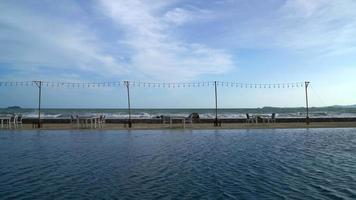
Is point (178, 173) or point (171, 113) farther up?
point (171, 113)

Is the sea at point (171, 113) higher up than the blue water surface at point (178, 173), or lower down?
higher up

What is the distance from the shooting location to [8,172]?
42.4 feet

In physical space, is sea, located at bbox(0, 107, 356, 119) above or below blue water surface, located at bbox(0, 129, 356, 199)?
above

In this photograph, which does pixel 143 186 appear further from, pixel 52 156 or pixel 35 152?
pixel 35 152

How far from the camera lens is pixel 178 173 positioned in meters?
12.9

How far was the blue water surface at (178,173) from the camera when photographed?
10.1 meters

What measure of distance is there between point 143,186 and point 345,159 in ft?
30.1

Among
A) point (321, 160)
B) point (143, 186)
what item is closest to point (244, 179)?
point (143, 186)

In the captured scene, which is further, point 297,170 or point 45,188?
point 297,170

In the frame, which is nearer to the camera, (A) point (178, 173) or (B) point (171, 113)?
(A) point (178, 173)

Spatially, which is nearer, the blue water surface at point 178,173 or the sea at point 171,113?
the blue water surface at point 178,173

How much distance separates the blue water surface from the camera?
10109 mm

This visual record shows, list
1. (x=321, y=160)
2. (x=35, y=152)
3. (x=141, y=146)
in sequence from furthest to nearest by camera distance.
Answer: (x=141, y=146) < (x=35, y=152) < (x=321, y=160)

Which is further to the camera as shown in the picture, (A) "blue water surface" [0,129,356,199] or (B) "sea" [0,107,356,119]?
(B) "sea" [0,107,356,119]
